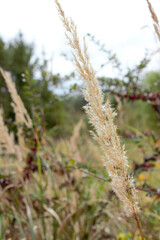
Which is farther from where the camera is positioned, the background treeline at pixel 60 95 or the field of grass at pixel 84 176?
the background treeline at pixel 60 95

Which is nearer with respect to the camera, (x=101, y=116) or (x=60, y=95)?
(x=101, y=116)

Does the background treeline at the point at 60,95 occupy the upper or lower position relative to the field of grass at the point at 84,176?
upper

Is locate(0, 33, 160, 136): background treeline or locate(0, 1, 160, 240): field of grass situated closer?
locate(0, 1, 160, 240): field of grass

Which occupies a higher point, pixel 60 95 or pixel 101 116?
pixel 60 95

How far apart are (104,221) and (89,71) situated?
158 centimetres

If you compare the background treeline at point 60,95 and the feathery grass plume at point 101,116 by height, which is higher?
the background treeline at point 60,95

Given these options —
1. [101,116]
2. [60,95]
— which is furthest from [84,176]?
[101,116]

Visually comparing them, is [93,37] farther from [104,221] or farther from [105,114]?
[104,221]

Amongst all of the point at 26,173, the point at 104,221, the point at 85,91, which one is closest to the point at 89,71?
the point at 85,91

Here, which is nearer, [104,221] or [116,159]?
[116,159]

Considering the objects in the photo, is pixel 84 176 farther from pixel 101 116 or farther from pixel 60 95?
pixel 101 116

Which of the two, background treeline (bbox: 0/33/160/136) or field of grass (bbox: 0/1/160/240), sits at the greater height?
background treeline (bbox: 0/33/160/136)

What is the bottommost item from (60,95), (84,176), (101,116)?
(84,176)

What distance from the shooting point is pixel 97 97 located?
504 mm
